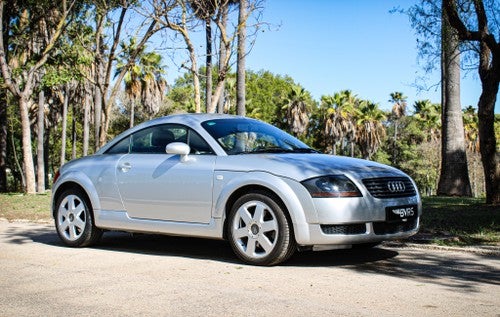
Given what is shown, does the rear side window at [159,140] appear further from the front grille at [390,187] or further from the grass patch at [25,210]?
the grass patch at [25,210]

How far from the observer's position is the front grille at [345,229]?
6.25 m

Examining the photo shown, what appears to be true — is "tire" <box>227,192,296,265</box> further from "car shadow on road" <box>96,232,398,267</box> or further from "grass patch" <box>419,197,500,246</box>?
"grass patch" <box>419,197,500,246</box>

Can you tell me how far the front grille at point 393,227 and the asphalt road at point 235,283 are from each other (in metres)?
0.36

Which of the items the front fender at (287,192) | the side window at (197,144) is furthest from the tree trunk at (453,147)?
the front fender at (287,192)

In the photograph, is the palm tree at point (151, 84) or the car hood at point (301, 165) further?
the palm tree at point (151, 84)

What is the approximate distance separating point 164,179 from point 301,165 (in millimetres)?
1697

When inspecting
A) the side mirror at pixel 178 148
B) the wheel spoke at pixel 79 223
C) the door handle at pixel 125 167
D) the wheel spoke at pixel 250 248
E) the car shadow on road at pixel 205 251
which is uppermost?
the side mirror at pixel 178 148

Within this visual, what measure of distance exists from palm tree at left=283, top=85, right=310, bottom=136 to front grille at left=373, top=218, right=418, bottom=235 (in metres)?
52.2

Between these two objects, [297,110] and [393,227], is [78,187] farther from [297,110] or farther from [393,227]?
[297,110]

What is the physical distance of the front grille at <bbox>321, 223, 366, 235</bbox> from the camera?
625 cm

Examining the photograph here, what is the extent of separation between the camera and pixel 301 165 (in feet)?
21.3

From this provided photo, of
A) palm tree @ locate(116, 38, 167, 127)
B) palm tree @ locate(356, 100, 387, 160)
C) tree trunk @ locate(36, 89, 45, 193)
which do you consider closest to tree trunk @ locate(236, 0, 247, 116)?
tree trunk @ locate(36, 89, 45, 193)

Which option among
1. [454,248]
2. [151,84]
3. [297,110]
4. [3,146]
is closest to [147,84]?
[151,84]

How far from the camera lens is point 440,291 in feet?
17.6
